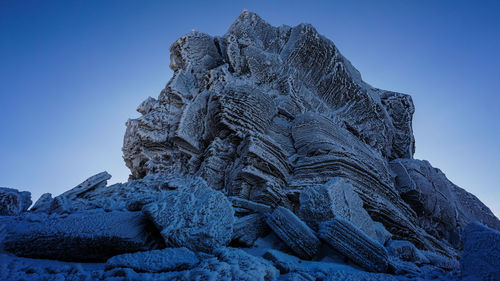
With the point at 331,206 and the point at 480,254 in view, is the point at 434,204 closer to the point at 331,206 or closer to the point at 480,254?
the point at 331,206

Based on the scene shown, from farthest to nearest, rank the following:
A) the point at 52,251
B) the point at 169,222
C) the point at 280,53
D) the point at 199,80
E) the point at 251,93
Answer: the point at 280,53 < the point at 199,80 < the point at 251,93 < the point at 169,222 < the point at 52,251

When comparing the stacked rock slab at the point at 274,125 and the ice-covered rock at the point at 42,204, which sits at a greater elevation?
the stacked rock slab at the point at 274,125

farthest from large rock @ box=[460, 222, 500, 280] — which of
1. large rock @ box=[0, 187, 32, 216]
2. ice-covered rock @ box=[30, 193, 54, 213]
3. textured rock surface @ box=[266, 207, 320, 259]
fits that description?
large rock @ box=[0, 187, 32, 216]

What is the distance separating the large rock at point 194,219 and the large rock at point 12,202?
1.72 meters

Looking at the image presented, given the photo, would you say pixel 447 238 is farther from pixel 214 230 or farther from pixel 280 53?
pixel 280 53

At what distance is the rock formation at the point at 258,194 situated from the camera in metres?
1.75

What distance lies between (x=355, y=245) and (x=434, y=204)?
4882 mm

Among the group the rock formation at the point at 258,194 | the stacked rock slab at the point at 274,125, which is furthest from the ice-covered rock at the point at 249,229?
the stacked rock slab at the point at 274,125

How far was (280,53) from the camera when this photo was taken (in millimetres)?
8125

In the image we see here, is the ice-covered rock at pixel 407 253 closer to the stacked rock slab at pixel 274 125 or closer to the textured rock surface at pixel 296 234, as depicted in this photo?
the stacked rock slab at pixel 274 125

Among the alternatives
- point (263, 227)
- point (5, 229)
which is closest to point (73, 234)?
point (5, 229)

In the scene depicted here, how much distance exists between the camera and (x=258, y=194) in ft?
11.7

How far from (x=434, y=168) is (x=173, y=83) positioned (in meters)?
7.32

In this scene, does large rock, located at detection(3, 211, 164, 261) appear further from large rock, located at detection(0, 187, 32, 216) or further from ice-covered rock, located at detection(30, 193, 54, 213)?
ice-covered rock, located at detection(30, 193, 54, 213)
